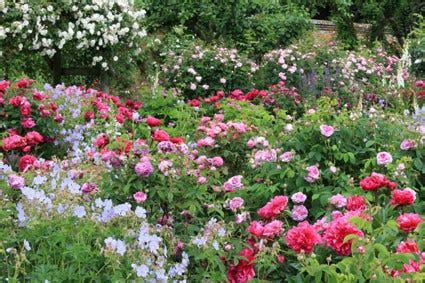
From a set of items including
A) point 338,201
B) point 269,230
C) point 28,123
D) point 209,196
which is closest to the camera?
point 269,230

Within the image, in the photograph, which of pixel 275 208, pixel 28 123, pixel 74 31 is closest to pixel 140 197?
pixel 275 208

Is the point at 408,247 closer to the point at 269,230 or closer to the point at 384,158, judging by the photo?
the point at 269,230

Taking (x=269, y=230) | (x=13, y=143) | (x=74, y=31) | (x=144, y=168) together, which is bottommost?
(x=74, y=31)

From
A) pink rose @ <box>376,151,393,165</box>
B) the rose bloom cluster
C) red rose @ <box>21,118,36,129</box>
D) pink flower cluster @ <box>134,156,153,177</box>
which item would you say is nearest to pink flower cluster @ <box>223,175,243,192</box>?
pink flower cluster @ <box>134,156,153,177</box>

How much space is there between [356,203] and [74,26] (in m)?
5.27

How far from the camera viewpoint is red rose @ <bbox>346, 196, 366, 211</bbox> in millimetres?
2516

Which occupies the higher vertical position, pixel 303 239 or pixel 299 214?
pixel 303 239

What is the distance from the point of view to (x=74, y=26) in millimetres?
7184

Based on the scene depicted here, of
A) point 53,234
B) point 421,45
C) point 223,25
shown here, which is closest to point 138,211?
point 53,234

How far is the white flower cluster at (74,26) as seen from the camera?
6.91 m

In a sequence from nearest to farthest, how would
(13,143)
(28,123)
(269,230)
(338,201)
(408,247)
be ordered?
(408,247), (269,230), (338,201), (13,143), (28,123)

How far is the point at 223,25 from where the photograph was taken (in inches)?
381

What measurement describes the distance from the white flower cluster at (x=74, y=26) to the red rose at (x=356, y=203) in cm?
507

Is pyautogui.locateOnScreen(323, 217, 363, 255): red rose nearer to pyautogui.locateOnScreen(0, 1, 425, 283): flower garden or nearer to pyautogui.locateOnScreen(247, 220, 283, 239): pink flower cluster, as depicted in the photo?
pyautogui.locateOnScreen(0, 1, 425, 283): flower garden
